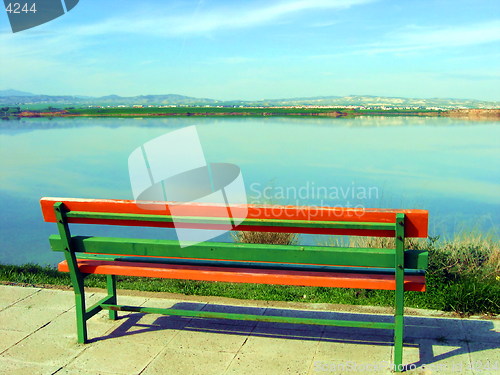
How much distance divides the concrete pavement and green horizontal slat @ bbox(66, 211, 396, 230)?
950 mm

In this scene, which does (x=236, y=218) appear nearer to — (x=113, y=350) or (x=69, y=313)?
(x=113, y=350)

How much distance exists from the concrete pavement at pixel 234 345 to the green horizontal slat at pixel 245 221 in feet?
3.12

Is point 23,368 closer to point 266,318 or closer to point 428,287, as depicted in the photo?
point 266,318

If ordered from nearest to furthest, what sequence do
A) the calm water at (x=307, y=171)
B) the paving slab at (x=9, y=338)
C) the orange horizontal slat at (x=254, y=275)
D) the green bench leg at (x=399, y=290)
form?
the green bench leg at (x=399, y=290) < the orange horizontal slat at (x=254, y=275) < the paving slab at (x=9, y=338) < the calm water at (x=307, y=171)

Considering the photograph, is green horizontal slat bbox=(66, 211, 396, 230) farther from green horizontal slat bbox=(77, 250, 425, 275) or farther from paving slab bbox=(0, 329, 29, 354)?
paving slab bbox=(0, 329, 29, 354)

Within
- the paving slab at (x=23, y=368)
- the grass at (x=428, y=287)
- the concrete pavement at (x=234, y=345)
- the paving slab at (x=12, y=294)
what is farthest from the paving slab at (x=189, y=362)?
the paving slab at (x=12, y=294)

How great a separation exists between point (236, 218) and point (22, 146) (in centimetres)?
5414

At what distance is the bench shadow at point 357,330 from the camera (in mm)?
3691

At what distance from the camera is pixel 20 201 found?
20.7m

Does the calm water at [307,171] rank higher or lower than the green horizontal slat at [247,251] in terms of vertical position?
lower

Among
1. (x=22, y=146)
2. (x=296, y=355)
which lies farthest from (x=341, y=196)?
(x=22, y=146)

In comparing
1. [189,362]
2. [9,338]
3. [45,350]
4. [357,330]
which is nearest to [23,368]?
[45,350]

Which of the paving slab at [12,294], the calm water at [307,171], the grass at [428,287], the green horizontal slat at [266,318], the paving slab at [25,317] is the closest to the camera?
the green horizontal slat at [266,318]

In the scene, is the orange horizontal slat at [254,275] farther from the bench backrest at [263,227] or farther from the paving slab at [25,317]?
the paving slab at [25,317]
